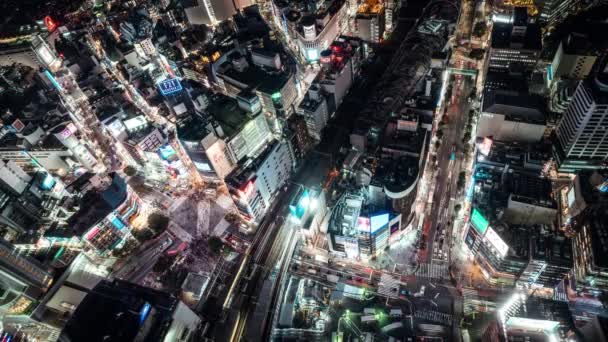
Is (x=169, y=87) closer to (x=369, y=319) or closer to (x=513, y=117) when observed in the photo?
(x=369, y=319)

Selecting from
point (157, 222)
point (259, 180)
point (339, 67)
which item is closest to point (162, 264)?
point (157, 222)

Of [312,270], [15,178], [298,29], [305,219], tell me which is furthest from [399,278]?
[15,178]

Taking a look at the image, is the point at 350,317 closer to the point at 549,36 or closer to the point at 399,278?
the point at 399,278

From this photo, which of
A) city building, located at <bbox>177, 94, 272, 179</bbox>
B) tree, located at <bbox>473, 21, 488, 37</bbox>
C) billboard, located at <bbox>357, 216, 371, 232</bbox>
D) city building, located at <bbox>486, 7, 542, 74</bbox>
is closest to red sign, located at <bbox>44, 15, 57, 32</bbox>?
city building, located at <bbox>177, 94, 272, 179</bbox>

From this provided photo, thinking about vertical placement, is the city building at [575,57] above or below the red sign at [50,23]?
below

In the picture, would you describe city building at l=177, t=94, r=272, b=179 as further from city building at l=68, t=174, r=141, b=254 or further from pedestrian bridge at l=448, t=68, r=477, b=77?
pedestrian bridge at l=448, t=68, r=477, b=77

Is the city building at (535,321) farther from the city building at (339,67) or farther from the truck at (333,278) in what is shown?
the city building at (339,67)

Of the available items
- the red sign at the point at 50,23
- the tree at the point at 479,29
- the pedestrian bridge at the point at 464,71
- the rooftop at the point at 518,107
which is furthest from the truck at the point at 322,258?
the red sign at the point at 50,23
